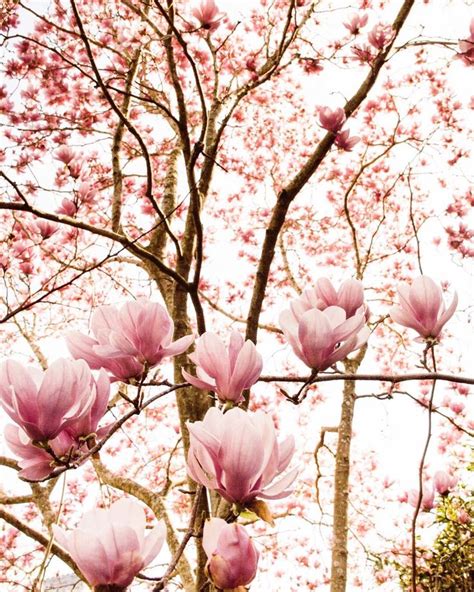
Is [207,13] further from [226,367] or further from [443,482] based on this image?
[443,482]

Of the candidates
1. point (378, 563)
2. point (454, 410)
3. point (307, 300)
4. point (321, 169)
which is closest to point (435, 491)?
point (378, 563)

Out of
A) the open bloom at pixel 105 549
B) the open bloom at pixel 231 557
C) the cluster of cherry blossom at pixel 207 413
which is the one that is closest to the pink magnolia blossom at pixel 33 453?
the cluster of cherry blossom at pixel 207 413

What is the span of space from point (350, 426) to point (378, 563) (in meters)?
1.69

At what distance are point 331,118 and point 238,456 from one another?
140 centimetres

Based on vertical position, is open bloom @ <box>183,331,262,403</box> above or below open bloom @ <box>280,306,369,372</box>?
below

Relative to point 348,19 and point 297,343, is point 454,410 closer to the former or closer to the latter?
point 348,19

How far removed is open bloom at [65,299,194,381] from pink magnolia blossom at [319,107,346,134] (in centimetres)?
120

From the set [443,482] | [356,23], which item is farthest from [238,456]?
[356,23]

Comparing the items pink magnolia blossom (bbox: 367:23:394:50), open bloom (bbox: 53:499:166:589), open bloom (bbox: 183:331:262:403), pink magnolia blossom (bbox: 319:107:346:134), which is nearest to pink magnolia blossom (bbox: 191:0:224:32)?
pink magnolia blossom (bbox: 319:107:346:134)

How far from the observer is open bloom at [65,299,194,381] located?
69 centimetres

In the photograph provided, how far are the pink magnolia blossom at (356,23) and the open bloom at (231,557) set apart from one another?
272 centimetres

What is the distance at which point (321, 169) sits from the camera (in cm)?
613

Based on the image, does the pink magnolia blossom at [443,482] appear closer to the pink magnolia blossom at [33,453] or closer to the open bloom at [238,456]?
the open bloom at [238,456]

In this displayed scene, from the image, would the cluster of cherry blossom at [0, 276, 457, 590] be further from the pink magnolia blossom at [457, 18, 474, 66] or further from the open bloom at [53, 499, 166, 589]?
the pink magnolia blossom at [457, 18, 474, 66]
